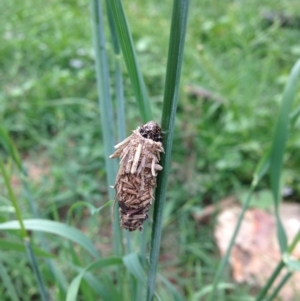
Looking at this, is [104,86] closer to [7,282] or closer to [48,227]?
[48,227]

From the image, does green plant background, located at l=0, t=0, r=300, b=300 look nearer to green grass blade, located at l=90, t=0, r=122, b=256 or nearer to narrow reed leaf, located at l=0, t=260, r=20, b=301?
narrow reed leaf, located at l=0, t=260, r=20, b=301

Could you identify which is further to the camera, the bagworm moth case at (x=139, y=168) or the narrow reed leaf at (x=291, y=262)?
the narrow reed leaf at (x=291, y=262)

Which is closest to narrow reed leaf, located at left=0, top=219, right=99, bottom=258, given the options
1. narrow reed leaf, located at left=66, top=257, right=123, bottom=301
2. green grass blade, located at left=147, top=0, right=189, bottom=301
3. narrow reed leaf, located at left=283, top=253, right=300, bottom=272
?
narrow reed leaf, located at left=66, top=257, right=123, bottom=301

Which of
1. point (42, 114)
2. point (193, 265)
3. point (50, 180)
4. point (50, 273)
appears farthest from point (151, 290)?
point (42, 114)

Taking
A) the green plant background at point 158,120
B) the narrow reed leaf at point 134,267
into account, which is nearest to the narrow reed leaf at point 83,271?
the narrow reed leaf at point 134,267

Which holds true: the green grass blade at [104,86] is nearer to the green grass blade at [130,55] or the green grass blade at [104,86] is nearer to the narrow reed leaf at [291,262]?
the green grass blade at [130,55]

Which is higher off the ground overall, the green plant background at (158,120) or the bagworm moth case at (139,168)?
the bagworm moth case at (139,168)
